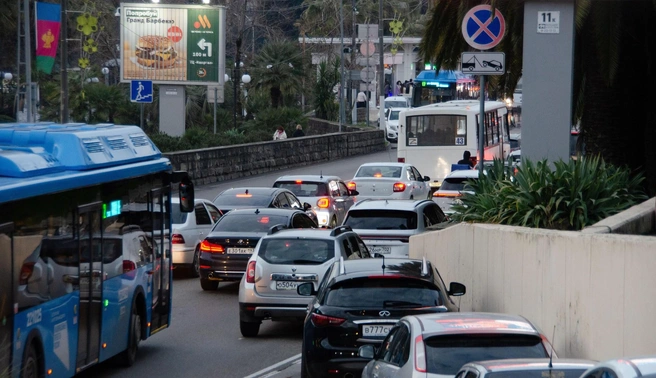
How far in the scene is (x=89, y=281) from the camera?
10.9 metres

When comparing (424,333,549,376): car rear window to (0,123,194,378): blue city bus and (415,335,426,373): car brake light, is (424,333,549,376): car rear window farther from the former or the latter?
(0,123,194,378): blue city bus

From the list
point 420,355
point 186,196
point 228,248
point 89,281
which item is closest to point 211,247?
point 228,248

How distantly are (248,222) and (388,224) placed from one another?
255 cm

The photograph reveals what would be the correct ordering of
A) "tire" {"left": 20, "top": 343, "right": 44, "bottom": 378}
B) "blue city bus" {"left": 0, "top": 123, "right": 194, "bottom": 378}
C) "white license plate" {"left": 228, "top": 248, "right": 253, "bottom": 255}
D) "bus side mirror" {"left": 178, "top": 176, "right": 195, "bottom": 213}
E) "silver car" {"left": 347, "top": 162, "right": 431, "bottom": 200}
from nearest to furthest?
1. "blue city bus" {"left": 0, "top": 123, "right": 194, "bottom": 378}
2. "tire" {"left": 20, "top": 343, "right": 44, "bottom": 378}
3. "bus side mirror" {"left": 178, "top": 176, "right": 195, "bottom": 213}
4. "white license plate" {"left": 228, "top": 248, "right": 253, "bottom": 255}
5. "silver car" {"left": 347, "top": 162, "right": 431, "bottom": 200}

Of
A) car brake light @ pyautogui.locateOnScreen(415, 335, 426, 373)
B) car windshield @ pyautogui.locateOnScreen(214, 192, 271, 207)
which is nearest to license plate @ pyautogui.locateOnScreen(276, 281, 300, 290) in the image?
car brake light @ pyautogui.locateOnScreen(415, 335, 426, 373)

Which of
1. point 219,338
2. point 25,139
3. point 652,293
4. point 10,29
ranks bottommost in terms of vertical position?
point 219,338

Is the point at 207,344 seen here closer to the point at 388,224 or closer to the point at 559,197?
the point at 559,197

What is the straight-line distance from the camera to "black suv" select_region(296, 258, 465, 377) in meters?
10.3

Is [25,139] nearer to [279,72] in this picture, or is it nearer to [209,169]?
[209,169]

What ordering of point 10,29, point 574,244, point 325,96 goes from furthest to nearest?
1. point 325,96
2. point 10,29
3. point 574,244

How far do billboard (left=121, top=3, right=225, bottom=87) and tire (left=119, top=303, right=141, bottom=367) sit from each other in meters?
34.1

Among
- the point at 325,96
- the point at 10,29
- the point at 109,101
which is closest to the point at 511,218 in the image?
the point at 109,101

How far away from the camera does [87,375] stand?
12477mm

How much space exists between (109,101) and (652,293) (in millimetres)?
40565
